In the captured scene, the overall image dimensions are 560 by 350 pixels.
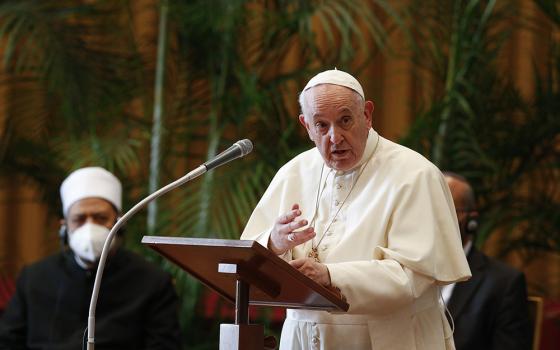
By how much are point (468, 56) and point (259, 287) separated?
344 centimetres

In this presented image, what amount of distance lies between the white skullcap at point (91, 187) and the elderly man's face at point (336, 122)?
5.60 feet

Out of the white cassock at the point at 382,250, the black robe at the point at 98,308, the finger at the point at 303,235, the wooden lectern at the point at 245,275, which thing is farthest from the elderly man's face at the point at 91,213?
the finger at the point at 303,235

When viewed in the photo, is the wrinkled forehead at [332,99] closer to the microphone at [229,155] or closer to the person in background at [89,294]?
the microphone at [229,155]

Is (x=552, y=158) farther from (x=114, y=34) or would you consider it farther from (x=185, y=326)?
(x=114, y=34)

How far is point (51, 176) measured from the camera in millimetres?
6586

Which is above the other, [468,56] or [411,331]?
[468,56]

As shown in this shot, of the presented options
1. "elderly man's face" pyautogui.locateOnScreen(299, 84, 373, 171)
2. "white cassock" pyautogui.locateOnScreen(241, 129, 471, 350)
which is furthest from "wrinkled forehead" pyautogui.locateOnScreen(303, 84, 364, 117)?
"white cassock" pyautogui.locateOnScreen(241, 129, 471, 350)

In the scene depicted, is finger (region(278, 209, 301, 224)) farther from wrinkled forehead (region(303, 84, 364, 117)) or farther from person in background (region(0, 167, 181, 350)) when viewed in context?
person in background (region(0, 167, 181, 350))

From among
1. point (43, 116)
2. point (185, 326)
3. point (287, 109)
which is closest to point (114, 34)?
point (43, 116)

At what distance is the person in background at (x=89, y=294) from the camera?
16.5ft

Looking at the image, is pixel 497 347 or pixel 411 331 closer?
pixel 411 331

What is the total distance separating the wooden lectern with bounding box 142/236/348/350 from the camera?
3110 mm

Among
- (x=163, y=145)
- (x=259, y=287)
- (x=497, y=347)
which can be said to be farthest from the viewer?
(x=163, y=145)

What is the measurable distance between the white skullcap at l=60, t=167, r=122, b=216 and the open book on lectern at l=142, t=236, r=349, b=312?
169cm
